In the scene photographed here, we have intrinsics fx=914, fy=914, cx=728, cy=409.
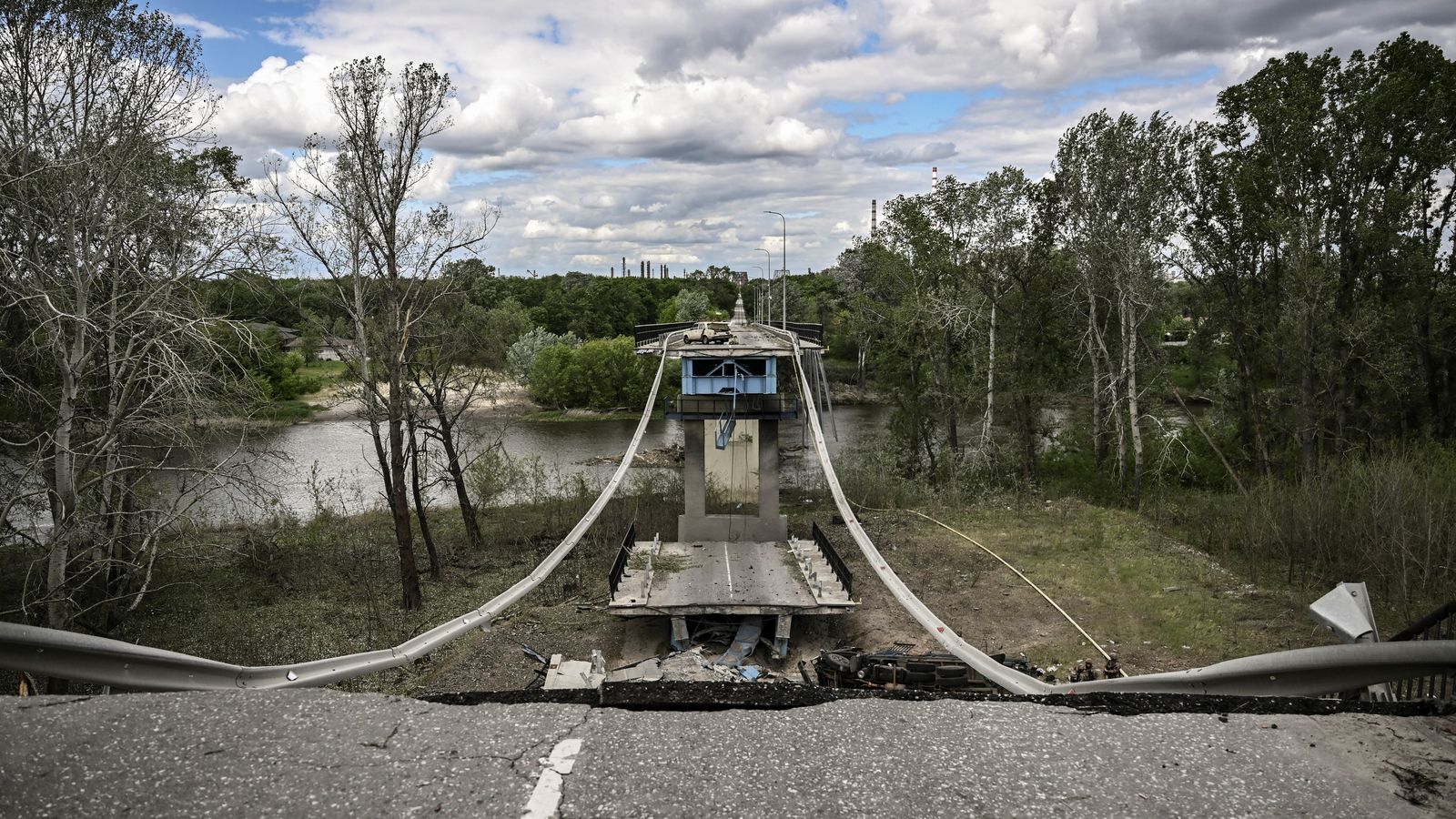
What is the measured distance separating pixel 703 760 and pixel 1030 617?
45.7 ft

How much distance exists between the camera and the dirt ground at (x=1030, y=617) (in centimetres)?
1428

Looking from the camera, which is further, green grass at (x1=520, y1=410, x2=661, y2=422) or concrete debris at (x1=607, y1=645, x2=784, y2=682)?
green grass at (x1=520, y1=410, x2=661, y2=422)

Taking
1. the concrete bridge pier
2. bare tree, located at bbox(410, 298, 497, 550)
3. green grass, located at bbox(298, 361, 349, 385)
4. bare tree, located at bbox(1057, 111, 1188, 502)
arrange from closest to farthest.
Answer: the concrete bridge pier
bare tree, located at bbox(410, 298, 497, 550)
bare tree, located at bbox(1057, 111, 1188, 502)
green grass, located at bbox(298, 361, 349, 385)

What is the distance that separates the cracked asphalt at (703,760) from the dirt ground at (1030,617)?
8348mm

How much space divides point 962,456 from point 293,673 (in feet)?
98.1

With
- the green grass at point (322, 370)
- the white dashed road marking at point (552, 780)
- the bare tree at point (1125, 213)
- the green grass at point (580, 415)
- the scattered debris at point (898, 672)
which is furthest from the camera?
the green grass at point (580, 415)

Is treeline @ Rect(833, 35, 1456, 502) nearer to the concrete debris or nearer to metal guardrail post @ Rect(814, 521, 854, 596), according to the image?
metal guardrail post @ Rect(814, 521, 854, 596)

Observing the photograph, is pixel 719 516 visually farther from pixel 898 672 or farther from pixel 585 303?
pixel 585 303

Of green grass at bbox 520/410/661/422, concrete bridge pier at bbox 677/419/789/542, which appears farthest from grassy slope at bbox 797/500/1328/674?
green grass at bbox 520/410/661/422

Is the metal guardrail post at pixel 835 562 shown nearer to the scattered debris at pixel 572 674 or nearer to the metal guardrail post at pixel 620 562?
the metal guardrail post at pixel 620 562

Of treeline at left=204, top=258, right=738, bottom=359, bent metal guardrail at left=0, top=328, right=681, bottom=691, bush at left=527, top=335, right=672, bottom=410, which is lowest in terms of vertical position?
bush at left=527, top=335, right=672, bottom=410

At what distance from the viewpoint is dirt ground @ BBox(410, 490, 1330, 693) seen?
14281mm

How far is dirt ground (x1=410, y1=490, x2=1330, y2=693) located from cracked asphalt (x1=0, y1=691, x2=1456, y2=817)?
835 centimetres

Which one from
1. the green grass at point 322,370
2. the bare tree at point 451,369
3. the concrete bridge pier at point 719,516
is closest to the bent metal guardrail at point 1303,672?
the concrete bridge pier at point 719,516
